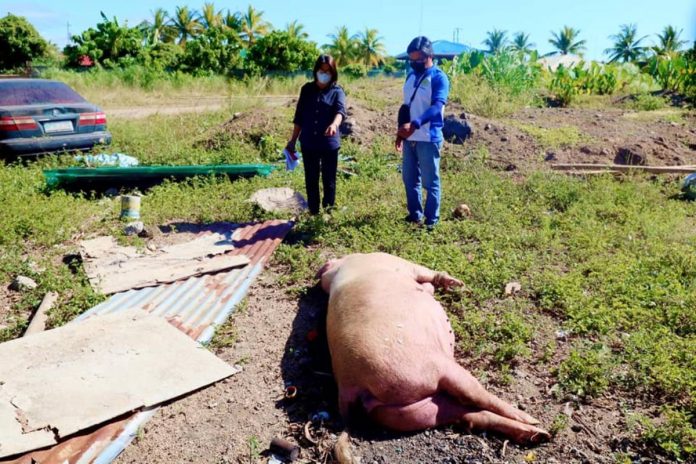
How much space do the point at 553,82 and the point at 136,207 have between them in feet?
52.2

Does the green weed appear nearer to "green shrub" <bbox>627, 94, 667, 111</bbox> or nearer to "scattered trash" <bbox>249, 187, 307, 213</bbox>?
"scattered trash" <bbox>249, 187, 307, 213</bbox>

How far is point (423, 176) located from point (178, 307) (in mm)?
2815

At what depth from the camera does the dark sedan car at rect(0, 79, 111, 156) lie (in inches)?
322

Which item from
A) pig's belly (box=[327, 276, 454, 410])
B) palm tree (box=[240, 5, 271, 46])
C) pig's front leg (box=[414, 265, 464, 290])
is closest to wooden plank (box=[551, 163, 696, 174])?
pig's front leg (box=[414, 265, 464, 290])

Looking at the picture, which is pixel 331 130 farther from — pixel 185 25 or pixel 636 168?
pixel 185 25

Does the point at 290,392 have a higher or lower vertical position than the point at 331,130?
lower

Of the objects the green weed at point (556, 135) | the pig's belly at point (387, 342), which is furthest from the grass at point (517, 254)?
the green weed at point (556, 135)

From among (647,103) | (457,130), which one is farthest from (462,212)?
(647,103)

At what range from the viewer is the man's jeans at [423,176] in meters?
5.75

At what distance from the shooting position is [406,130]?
562cm

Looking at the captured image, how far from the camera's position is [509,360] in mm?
3615

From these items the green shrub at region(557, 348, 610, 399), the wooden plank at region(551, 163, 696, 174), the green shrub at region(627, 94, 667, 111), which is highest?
the green shrub at region(627, 94, 667, 111)

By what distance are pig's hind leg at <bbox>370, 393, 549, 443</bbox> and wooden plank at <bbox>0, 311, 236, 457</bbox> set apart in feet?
3.86

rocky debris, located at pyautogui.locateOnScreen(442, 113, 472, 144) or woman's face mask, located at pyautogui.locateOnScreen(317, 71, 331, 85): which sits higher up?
woman's face mask, located at pyautogui.locateOnScreen(317, 71, 331, 85)
